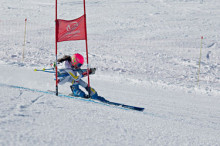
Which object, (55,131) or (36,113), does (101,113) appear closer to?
(36,113)

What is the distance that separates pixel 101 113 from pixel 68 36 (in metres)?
2.23

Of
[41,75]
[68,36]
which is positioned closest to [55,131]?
[68,36]

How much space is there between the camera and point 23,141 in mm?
2650

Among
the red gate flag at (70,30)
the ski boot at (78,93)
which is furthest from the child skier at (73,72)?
the red gate flag at (70,30)

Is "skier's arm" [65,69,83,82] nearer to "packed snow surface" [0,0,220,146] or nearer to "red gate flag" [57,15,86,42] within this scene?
"red gate flag" [57,15,86,42]

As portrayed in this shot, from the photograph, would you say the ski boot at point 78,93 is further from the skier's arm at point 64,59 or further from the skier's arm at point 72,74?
the skier's arm at point 64,59

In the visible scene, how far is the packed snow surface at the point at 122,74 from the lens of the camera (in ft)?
11.3

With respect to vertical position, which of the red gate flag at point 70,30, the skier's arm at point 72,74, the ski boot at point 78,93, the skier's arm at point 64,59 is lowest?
the ski boot at point 78,93

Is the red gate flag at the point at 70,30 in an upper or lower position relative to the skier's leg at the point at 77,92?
upper

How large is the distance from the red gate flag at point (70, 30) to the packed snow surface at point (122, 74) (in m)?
1.43

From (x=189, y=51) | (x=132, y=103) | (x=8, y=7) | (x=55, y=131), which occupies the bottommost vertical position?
(x=132, y=103)

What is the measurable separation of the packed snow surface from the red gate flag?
1.43 meters

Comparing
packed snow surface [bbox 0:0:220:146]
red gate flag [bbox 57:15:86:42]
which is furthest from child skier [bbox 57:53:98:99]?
packed snow surface [bbox 0:0:220:146]

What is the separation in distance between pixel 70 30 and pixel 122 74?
6139 millimetres
